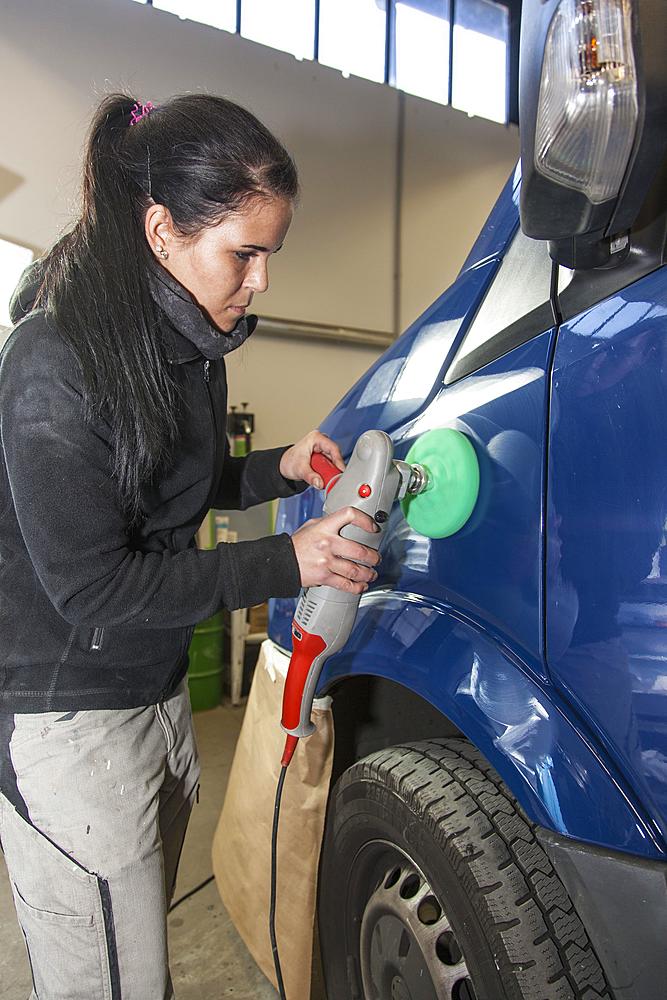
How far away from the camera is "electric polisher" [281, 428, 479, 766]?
1.07 metres

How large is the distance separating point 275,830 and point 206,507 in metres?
0.73

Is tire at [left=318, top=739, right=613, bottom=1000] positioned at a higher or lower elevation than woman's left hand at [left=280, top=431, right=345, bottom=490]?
lower

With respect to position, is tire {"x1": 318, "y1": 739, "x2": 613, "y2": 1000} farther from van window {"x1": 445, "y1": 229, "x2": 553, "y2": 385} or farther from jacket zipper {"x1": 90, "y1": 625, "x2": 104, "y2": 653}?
van window {"x1": 445, "y1": 229, "x2": 553, "y2": 385}

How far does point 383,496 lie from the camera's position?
3.53 feet

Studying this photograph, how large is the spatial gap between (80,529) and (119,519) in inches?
2.4

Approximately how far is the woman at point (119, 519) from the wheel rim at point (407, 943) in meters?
0.38

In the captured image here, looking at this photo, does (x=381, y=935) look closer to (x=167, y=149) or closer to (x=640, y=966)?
(x=640, y=966)

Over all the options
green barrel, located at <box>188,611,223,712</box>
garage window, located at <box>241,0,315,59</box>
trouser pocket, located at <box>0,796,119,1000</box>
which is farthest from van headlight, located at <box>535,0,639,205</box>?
garage window, located at <box>241,0,315,59</box>

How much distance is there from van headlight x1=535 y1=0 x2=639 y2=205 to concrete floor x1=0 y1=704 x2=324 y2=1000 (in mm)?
1910

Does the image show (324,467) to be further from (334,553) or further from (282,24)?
(282,24)

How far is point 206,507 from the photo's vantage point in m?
1.34

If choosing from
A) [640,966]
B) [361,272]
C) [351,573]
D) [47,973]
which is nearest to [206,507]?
[351,573]

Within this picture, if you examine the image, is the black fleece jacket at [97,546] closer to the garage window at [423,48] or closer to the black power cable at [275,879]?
the black power cable at [275,879]

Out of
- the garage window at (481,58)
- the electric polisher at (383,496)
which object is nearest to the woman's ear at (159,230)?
the electric polisher at (383,496)
